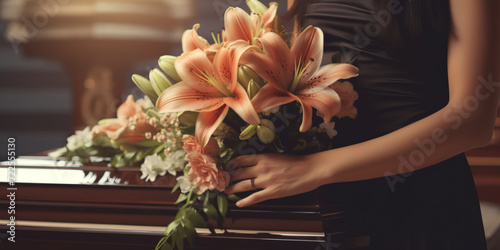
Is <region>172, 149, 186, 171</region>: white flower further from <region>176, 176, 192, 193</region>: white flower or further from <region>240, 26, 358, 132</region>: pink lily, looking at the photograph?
<region>240, 26, 358, 132</region>: pink lily

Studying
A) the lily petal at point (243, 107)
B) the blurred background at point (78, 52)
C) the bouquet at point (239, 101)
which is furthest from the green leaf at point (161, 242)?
the blurred background at point (78, 52)

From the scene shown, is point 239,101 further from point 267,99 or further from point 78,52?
point 78,52

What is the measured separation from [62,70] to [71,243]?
6.75ft

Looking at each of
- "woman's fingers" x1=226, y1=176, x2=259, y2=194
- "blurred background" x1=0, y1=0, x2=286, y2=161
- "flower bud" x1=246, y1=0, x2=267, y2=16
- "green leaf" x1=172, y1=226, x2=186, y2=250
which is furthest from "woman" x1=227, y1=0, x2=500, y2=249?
"blurred background" x1=0, y1=0, x2=286, y2=161

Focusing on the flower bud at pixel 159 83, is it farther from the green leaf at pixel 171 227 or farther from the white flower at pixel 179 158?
the green leaf at pixel 171 227

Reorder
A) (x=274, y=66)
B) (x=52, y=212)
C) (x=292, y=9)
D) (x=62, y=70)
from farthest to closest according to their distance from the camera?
(x=62, y=70) < (x=292, y=9) < (x=52, y=212) < (x=274, y=66)

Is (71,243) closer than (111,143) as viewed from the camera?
Yes

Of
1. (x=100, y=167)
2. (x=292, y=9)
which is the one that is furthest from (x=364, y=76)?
(x=100, y=167)

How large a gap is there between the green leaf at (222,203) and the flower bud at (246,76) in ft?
0.61

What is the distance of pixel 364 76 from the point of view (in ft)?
2.67

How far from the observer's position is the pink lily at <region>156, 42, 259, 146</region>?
0.57 metres

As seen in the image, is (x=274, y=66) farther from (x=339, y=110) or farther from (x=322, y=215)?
(x=322, y=215)

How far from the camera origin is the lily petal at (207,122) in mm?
574

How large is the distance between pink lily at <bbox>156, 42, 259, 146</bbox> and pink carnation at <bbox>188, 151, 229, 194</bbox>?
0.05 meters
